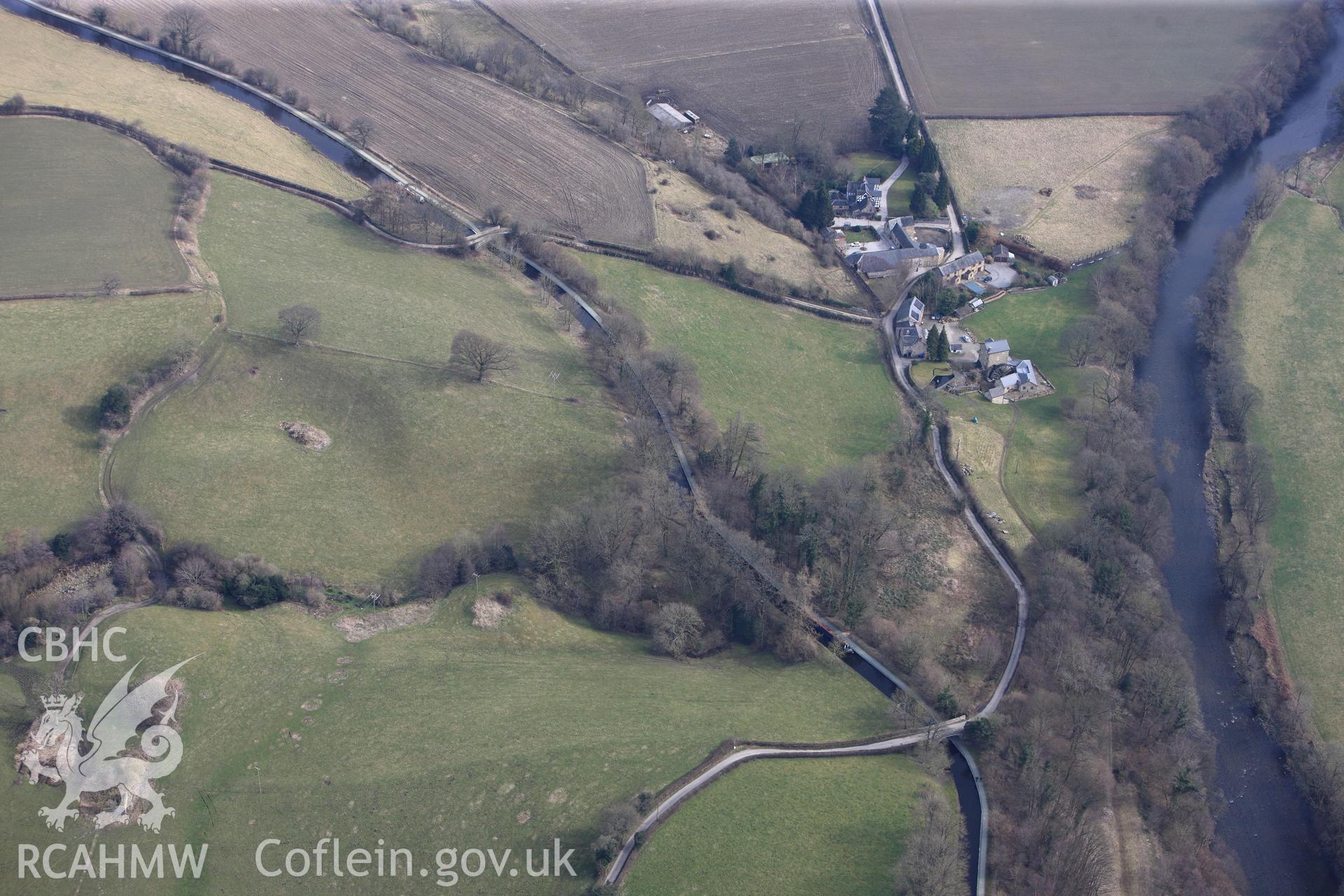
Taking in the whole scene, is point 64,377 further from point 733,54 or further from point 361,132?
point 733,54

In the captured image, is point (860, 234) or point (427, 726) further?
point (860, 234)

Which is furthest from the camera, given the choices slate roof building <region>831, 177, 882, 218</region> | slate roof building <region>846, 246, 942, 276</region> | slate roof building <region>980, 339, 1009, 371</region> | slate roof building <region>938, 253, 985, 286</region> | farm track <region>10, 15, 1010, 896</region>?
slate roof building <region>831, 177, 882, 218</region>

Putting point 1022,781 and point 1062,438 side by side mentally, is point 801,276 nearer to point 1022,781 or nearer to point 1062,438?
point 1062,438

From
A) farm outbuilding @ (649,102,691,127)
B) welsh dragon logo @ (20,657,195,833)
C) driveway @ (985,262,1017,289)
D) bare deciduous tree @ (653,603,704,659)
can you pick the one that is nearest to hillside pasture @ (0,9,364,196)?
farm outbuilding @ (649,102,691,127)

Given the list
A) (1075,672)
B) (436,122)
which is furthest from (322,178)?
(1075,672)

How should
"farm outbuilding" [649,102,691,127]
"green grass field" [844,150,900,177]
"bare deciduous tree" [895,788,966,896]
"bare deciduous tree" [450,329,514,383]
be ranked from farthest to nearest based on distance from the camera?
"farm outbuilding" [649,102,691,127]
"green grass field" [844,150,900,177]
"bare deciduous tree" [450,329,514,383]
"bare deciduous tree" [895,788,966,896]

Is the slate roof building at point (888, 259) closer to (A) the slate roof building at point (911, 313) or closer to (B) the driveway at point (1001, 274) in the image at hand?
(A) the slate roof building at point (911, 313)

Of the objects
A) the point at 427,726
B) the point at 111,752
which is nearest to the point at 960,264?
the point at 427,726

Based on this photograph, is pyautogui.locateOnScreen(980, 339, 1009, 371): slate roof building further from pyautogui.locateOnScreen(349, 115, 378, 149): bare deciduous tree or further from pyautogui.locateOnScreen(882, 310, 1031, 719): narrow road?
pyautogui.locateOnScreen(349, 115, 378, 149): bare deciduous tree
